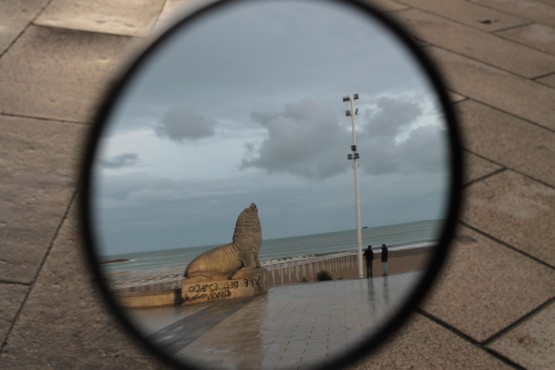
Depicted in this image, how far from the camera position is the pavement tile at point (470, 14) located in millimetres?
5371

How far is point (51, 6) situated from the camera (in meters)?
4.78

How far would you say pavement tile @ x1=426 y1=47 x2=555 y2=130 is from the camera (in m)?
3.87

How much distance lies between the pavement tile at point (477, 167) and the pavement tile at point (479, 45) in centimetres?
143

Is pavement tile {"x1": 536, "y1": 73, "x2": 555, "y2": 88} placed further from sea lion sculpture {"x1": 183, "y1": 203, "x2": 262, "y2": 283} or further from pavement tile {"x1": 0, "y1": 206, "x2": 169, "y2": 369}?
sea lion sculpture {"x1": 183, "y1": 203, "x2": 262, "y2": 283}

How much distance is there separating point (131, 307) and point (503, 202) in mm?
2687

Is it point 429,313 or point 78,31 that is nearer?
point 429,313

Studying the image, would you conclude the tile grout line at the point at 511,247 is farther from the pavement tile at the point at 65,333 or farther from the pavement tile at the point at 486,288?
the pavement tile at the point at 65,333

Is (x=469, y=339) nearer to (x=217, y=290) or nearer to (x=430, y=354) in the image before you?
(x=430, y=354)

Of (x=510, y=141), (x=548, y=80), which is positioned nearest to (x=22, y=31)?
(x=510, y=141)

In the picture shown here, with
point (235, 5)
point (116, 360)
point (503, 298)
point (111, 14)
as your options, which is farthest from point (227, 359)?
point (111, 14)

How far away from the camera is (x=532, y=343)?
2111 mm

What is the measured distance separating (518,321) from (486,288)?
0.80ft

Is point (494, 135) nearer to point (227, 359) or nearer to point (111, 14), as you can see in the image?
point (227, 359)

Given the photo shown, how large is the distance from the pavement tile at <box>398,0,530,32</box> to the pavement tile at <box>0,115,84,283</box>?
3864 millimetres
